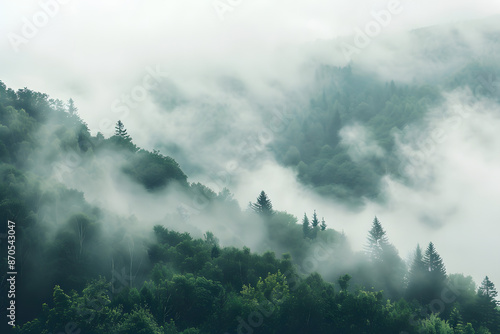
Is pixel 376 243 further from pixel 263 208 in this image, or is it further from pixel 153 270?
pixel 153 270

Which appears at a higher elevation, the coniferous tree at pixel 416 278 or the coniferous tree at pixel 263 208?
the coniferous tree at pixel 263 208

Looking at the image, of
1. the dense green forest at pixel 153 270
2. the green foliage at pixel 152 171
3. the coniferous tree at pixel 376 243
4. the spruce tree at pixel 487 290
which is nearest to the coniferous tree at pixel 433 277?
the dense green forest at pixel 153 270

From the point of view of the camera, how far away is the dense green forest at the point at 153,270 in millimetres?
76875

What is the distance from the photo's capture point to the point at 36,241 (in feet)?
288

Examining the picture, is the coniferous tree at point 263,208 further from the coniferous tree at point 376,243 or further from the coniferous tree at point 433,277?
the coniferous tree at point 433,277

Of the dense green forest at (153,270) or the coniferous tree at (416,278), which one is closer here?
the dense green forest at (153,270)

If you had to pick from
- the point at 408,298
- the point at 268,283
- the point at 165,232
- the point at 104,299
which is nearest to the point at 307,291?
the point at 268,283

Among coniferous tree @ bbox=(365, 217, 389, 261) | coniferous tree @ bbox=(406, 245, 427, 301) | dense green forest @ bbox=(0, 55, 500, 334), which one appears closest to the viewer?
dense green forest @ bbox=(0, 55, 500, 334)

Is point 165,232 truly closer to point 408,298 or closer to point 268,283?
point 268,283

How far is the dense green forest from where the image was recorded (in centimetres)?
7688

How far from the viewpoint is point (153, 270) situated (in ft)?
305

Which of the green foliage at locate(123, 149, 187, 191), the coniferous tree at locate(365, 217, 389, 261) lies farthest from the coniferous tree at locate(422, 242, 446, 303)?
the green foliage at locate(123, 149, 187, 191)

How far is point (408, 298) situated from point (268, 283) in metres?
46.7

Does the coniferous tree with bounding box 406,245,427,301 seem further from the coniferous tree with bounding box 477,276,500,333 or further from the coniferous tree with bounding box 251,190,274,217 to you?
the coniferous tree with bounding box 251,190,274,217
